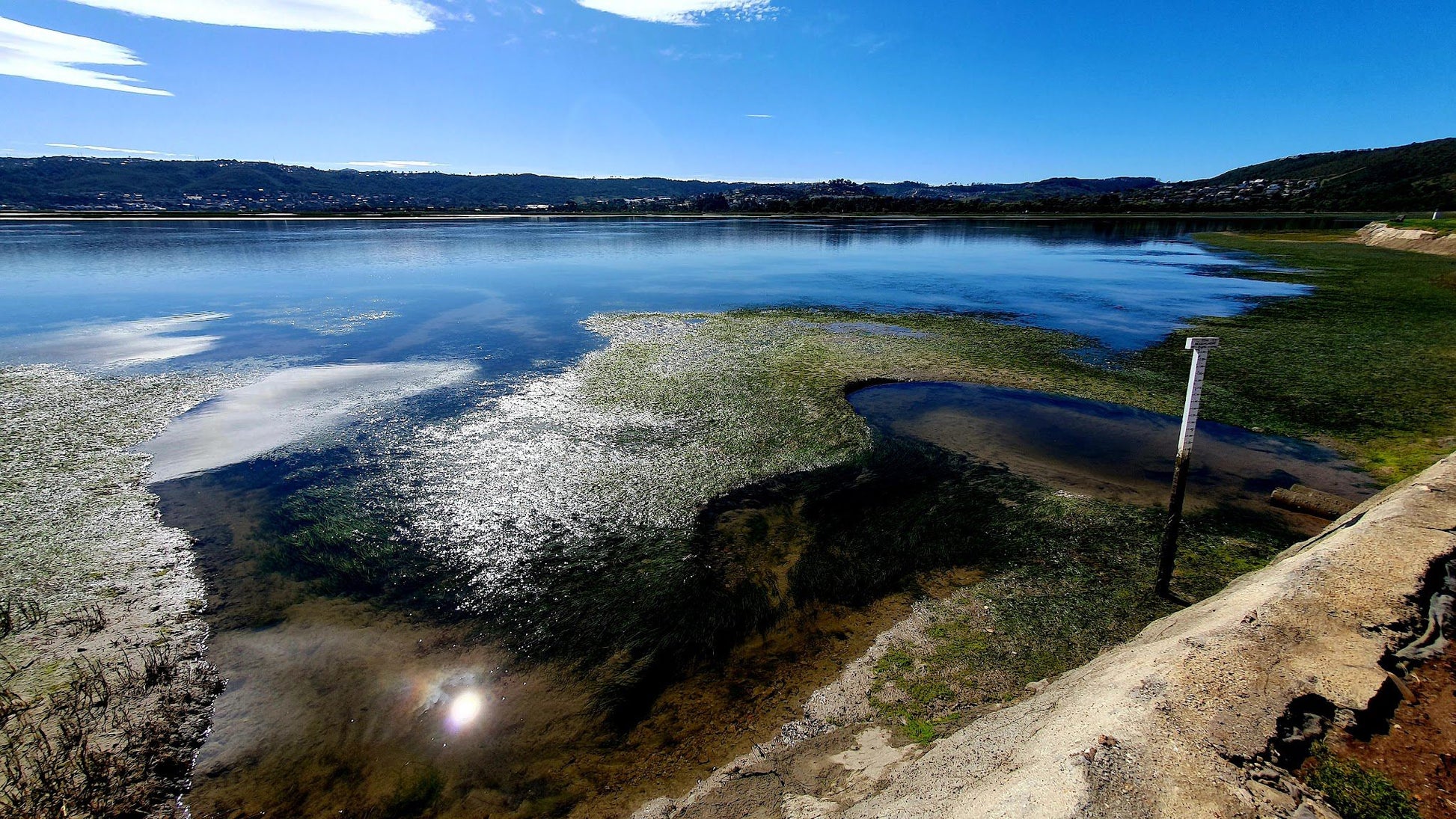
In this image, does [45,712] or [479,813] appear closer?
[479,813]

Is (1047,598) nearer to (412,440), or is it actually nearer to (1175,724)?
(1175,724)

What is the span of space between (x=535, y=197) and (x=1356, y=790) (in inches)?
7925

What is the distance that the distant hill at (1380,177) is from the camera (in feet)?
286

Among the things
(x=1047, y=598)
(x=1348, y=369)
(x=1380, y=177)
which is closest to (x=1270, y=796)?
(x=1047, y=598)

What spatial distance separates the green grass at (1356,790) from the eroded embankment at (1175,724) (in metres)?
0.09

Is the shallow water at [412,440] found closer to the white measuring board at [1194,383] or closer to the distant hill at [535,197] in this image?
the white measuring board at [1194,383]

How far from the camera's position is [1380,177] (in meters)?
117

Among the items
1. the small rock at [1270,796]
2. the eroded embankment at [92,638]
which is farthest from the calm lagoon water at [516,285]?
the small rock at [1270,796]

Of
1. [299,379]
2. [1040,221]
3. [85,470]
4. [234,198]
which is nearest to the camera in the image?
[85,470]

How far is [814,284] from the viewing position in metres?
30.6

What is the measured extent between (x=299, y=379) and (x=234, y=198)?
167019mm

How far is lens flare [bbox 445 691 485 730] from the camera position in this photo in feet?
16.3

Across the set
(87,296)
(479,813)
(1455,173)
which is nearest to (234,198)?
(87,296)

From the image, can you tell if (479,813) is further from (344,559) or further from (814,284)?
(814,284)
